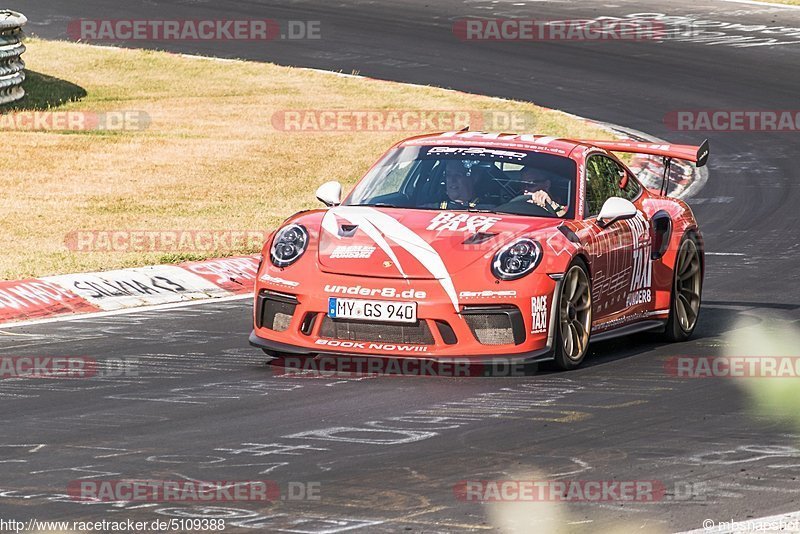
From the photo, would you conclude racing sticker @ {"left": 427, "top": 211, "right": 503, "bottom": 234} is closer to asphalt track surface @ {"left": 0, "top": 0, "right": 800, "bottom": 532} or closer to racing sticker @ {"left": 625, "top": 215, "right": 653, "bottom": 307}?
asphalt track surface @ {"left": 0, "top": 0, "right": 800, "bottom": 532}

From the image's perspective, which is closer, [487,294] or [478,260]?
[487,294]

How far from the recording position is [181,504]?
6.46m

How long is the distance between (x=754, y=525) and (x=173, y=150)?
14491mm

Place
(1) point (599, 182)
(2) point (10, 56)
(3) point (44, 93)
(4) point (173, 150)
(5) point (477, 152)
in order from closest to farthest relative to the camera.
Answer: (5) point (477, 152) < (1) point (599, 182) < (4) point (173, 150) < (2) point (10, 56) < (3) point (44, 93)

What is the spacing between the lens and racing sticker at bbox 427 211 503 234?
9703 mm

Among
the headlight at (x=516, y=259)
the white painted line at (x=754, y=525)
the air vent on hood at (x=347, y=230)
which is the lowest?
the white painted line at (x=754, y=525)

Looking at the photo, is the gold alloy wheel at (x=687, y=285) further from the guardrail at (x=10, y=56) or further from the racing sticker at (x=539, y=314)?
the guardrail at (x=10, y=56)

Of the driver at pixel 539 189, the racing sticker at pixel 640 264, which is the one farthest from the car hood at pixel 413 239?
the racing sticker at pixel 640 264

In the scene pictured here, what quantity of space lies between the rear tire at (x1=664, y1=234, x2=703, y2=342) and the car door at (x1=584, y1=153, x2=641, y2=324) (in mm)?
523

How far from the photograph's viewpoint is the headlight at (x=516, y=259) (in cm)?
937

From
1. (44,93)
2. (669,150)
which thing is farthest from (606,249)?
(44,93)

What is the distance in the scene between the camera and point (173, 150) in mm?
19953

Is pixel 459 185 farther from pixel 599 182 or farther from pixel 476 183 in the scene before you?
pixel 599 182

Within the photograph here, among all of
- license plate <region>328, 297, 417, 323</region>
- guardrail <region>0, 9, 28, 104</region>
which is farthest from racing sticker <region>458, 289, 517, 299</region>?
guardrail <region>0, 9, 28, 104</region>
